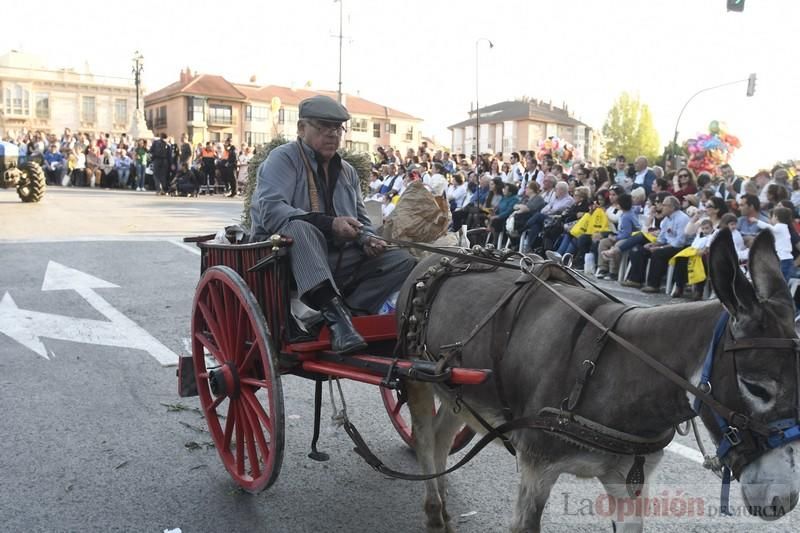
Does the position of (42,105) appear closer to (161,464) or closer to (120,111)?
(120,111)

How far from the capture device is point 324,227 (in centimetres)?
406

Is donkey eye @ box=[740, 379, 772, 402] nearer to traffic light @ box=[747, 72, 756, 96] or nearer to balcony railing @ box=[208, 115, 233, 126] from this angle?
traffic light @ box=[747, 72, 756, 96]

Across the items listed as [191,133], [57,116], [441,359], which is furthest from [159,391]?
[57,116]

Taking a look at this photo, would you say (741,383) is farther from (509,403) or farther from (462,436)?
(462,436)

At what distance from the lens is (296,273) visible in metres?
3.94

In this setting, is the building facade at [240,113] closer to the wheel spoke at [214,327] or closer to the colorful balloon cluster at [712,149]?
the colorful balloon cluster at [712,149]

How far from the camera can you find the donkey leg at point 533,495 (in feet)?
9.80

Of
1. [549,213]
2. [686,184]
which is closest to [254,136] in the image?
[549,213]

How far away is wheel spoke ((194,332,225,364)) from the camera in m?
4.59

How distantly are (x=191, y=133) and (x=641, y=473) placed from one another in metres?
83.5

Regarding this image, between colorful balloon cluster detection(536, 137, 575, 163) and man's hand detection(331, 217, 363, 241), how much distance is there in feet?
58.9

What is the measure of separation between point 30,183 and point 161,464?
19.2 meters

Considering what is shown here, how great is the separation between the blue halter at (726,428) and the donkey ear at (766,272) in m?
0.16

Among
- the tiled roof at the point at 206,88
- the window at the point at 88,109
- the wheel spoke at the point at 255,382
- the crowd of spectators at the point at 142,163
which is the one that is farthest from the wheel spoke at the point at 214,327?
the window at the point at 88,109
